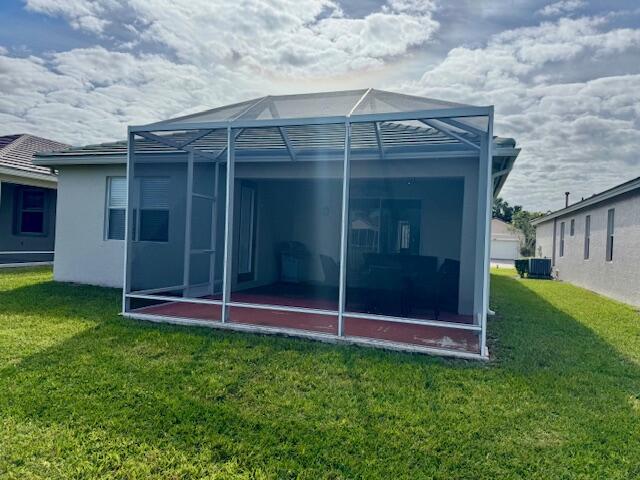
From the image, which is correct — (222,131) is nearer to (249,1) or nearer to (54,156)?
(249,1)

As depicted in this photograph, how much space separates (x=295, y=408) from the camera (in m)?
3.67

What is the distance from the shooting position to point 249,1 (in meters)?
8.69

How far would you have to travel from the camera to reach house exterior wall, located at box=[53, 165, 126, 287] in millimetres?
9648

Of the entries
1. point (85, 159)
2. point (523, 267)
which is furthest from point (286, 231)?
point (523, 267)

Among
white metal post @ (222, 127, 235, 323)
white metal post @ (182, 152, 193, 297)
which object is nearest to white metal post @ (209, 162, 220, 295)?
white metal post @ (182, 152, 193, 297)

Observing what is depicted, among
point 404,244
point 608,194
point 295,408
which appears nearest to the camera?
point 295,408

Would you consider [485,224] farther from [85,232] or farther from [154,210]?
[85,232]

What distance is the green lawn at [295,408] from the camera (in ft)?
9.45

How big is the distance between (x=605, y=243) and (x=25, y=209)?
18.6 m

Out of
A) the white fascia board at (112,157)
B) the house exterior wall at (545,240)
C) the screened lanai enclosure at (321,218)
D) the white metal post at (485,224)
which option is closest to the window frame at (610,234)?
the screened lanai enclosure at (321,218)

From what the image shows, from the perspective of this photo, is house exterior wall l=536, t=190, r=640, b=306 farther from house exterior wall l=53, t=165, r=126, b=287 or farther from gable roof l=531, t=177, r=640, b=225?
house exterior wall l=53, t=165, r=126, b=287

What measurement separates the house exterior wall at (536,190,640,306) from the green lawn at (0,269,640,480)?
19.1 feet

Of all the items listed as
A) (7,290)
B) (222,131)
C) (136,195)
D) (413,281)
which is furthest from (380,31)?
(7,290)

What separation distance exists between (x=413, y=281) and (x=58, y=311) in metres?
5.84
